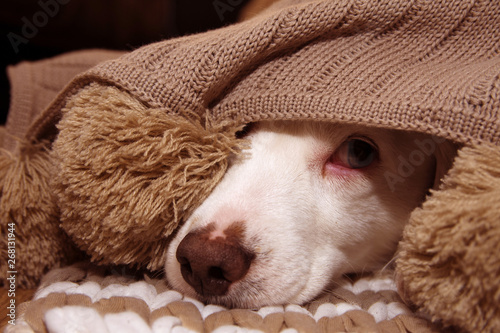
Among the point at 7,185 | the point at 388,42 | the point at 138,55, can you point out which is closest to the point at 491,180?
the point at 388,42

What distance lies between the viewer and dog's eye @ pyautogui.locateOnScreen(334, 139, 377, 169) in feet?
3.37

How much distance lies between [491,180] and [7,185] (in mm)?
1016

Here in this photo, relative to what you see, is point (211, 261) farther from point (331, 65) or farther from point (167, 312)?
point (331, 65)

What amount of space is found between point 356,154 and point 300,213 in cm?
22

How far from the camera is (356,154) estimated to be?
1.03 metres

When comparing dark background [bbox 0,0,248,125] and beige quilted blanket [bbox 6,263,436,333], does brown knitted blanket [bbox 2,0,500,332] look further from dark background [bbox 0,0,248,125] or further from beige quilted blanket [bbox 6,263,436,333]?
dark background [bbox 0,0,248,125]

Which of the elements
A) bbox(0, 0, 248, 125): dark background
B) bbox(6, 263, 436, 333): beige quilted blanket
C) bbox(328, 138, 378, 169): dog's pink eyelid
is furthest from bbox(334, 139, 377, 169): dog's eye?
bbox(0, 0, 248, 125): dark background

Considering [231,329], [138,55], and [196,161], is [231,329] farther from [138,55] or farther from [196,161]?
[138,55]

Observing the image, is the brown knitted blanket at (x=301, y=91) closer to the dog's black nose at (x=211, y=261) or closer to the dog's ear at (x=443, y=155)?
the dog's black nose at (x=211, y=261)

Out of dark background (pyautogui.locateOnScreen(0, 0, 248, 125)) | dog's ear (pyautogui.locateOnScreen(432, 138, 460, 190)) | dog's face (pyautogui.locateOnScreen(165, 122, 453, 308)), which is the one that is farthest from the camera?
dark background (pyautogui.locateOnScreen(0, 0, 248, 125))

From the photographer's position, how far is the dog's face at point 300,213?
2.77ft

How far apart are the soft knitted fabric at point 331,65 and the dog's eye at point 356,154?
0.17 m

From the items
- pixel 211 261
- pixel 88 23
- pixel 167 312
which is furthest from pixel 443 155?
pixel 88 23

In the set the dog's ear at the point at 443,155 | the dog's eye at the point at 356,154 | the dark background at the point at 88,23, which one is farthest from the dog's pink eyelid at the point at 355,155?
the dark background at the point at 88,23
